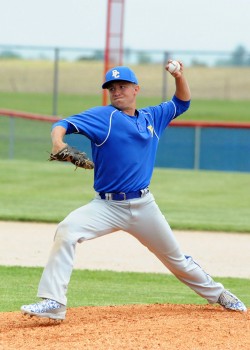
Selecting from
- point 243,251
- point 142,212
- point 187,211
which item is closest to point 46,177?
point 187,211

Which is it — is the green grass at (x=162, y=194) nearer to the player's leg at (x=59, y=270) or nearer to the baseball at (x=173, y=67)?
the baseball at (x=173, y=67)

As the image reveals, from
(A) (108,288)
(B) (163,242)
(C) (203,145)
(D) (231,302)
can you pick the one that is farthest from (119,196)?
(C) (203,145)

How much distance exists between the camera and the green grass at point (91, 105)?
3762cm

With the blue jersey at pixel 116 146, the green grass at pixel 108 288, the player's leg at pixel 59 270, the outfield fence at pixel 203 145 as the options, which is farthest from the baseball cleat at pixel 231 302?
the outfield fence at pixel 203 145

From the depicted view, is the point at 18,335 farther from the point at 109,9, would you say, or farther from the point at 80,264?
the point at 109,9

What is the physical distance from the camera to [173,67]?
23.7 feet

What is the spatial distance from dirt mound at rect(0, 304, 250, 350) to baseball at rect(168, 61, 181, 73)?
181cm

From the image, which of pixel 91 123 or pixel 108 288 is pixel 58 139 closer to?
pixel 91 123

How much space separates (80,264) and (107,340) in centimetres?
436

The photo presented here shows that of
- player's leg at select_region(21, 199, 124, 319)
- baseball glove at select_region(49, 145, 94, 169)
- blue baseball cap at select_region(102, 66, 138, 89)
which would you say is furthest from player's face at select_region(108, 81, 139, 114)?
player's leg at select_region(21, 199, 124, 319)

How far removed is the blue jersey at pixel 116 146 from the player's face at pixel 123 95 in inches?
2.6

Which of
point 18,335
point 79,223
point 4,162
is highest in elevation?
point 79,223

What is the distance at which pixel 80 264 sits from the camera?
10500 mm

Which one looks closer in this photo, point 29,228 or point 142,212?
point 142,212
